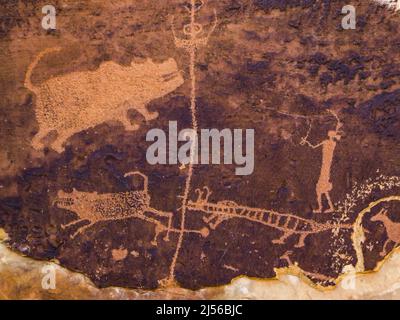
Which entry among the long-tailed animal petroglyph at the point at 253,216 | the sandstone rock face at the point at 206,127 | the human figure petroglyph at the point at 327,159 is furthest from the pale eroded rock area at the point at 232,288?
the human figure petroglyph at the point at 327,159

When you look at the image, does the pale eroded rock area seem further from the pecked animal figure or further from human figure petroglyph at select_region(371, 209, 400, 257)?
the pecked animal figure

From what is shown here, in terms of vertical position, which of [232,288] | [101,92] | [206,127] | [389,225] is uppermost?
[101,92]

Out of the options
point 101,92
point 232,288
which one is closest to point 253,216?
point 232,288

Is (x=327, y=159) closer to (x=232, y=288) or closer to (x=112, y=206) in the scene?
(x=232, y=288)

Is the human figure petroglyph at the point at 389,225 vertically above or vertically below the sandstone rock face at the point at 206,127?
below

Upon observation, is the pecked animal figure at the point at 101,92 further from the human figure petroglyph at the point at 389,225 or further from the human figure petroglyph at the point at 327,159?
the human figure petroglyph at the point at 389,225
